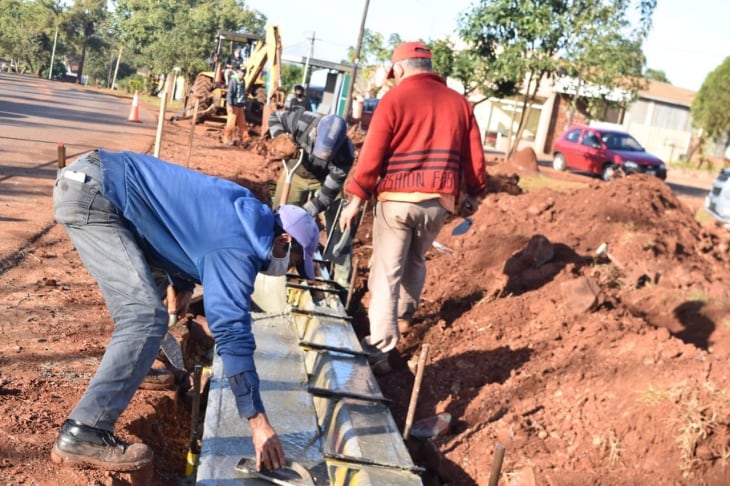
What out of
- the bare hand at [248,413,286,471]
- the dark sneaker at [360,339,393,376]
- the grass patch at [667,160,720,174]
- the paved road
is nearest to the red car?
the paved road

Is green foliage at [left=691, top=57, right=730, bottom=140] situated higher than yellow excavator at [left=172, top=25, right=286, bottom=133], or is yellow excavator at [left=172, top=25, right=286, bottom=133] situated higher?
green foliage at [left=691, top=57, right=730, bottom=140]

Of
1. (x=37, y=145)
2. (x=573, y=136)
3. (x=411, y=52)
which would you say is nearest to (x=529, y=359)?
(x=411, y=52)

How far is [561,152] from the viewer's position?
2297 centimetres

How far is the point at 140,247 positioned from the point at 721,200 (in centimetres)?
1129

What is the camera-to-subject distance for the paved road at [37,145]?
7.51 m

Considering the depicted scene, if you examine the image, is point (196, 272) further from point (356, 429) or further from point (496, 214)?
point (496, 214)

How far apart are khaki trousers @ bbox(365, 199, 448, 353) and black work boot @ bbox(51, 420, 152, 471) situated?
2169 millimetres

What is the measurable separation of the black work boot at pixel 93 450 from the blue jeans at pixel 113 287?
45 millimetres

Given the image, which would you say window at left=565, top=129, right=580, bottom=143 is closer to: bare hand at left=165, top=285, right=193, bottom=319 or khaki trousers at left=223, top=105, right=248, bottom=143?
khaki trousers at left=223, top=105, right=248, bottom=143

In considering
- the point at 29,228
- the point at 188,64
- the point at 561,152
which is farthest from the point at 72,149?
the point at 188,64

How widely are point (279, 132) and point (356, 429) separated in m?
3.44

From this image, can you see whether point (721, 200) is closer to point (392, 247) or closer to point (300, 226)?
point (392, 247)

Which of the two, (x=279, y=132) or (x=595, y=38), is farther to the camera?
(x=595, y=38)

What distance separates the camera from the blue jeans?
10.5ft
